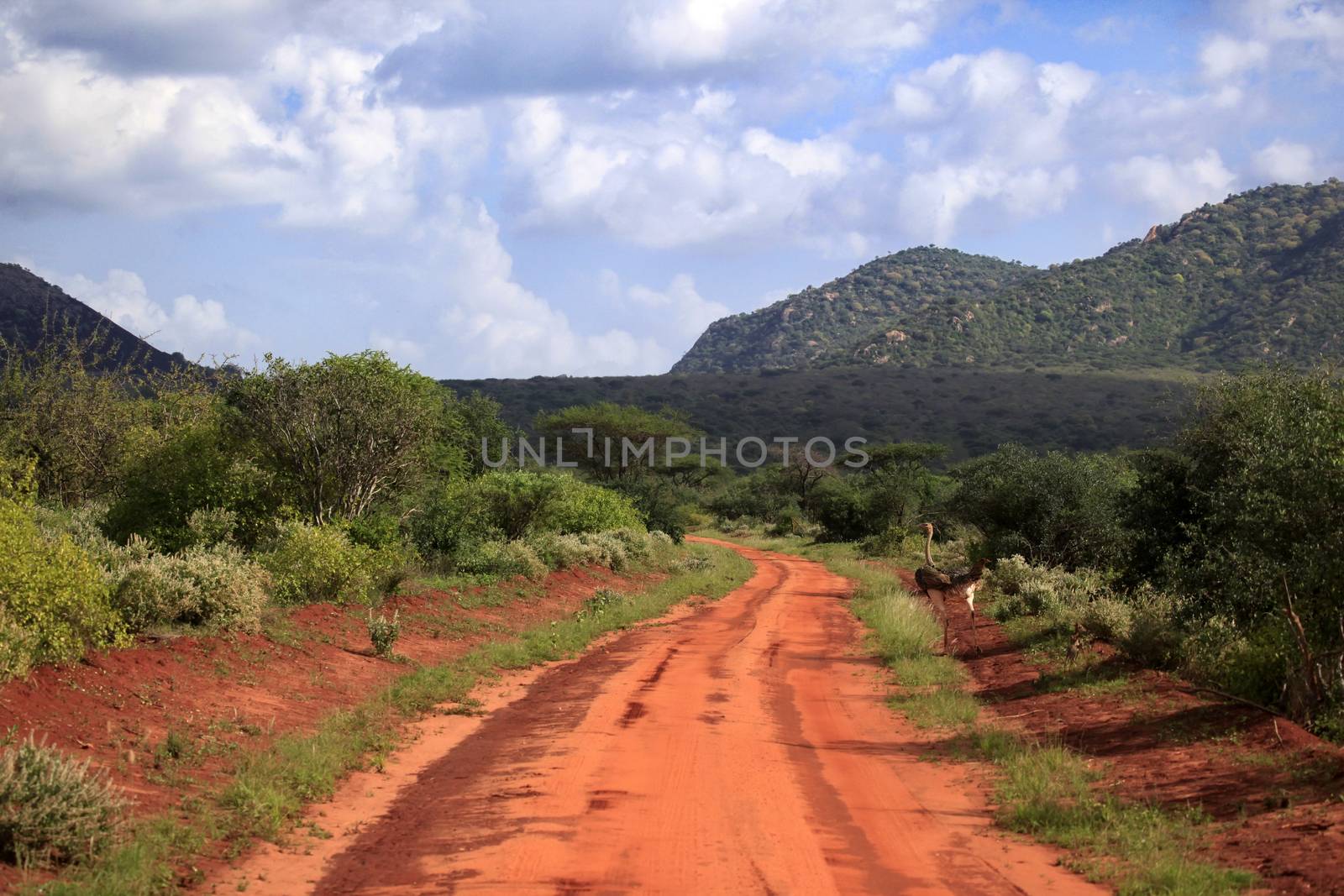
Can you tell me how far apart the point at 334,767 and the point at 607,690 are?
15.0 ft

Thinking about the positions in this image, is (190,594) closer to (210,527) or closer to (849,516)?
(210,527)

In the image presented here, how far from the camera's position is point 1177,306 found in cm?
10562

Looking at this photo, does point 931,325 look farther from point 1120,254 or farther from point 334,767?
point 334,767

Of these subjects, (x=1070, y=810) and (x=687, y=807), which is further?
(x=687, y=807)

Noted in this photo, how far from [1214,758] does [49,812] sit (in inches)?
335

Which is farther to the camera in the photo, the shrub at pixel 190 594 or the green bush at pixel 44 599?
→ the shrub at pixel 190 594

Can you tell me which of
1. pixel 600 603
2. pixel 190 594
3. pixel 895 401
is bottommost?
pixel 600 603

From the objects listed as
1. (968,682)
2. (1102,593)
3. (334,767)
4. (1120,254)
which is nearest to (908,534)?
(1102,593)

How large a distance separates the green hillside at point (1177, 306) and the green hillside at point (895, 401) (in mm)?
6936

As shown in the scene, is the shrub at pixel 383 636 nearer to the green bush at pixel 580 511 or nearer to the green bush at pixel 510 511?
the green bush at pixel 510 511

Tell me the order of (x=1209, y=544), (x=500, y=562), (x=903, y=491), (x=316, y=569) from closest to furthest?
(x=1209, y=544) < (x=316, y=569) < (x=500, y=562) < (x=903, y=491)

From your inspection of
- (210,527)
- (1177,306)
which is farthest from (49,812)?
(1177,306)

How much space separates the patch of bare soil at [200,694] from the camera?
27.1ft

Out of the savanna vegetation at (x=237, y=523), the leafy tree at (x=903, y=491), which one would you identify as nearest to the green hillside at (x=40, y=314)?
the savanna vegetation at (x=237, y=523)
